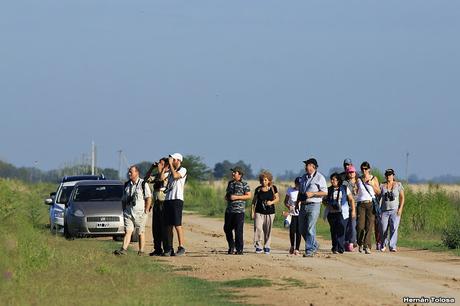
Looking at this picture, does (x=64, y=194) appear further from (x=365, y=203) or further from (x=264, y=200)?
(x=365, y=203)

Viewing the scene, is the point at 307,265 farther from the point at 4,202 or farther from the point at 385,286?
the point at 4,202

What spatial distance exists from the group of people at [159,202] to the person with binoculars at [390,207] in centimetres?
461

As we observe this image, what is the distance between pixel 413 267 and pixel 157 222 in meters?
6.10

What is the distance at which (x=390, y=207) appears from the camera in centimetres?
2794

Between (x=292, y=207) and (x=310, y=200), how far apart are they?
58.3 inches

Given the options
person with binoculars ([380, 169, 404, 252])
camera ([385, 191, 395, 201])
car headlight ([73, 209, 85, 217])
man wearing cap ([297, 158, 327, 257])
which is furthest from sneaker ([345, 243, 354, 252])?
car headlight ([73, 209, 85, 217])

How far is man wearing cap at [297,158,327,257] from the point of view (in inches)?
1014

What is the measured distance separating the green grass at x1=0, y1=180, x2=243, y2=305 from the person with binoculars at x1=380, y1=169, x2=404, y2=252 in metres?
5.54

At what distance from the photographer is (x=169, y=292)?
18344 mm

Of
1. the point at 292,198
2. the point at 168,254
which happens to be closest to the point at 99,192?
the point at 292,198

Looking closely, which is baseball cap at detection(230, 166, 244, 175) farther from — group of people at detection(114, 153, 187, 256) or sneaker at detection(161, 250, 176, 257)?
sneaker at detection(161, 250, 176, 257)

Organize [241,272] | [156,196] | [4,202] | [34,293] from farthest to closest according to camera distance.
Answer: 1. [4,202]
2. [156,196]
3. [241,272]
4. [34,293]

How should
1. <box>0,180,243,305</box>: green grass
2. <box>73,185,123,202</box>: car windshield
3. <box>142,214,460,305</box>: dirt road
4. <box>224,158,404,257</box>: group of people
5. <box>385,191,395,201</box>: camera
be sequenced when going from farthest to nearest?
<box>73,185,123,202</box>: car windshield → <box>385,191,395,201</box>: camera → <box>224,158,404,257</box>: group of people → <box>142,214,460,305</box>: dirt road → <box>0,180,243,305</box>: green grass

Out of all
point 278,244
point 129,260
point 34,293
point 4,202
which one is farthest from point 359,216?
point 34,293
